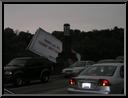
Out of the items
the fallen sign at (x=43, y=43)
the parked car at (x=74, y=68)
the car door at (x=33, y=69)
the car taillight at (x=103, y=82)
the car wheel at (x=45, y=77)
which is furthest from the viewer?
the parked car at (x=74, y=68)

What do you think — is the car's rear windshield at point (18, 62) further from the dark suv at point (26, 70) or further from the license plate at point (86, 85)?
the license plate at point (86, 85)

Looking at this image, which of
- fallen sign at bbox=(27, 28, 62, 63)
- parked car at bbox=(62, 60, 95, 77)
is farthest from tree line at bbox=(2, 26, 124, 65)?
parked car at bbox=(62, 60, 95, 77)

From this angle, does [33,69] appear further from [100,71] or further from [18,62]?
[100,71]

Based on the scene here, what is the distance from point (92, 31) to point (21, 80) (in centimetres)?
552

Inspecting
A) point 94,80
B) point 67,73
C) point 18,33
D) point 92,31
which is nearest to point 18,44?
point 18,33

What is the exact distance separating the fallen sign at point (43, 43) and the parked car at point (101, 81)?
37.7 feet

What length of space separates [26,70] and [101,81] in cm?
1003

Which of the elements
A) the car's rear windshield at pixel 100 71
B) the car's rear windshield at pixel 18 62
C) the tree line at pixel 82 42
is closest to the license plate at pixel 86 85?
the car's rear windshield at pixel 100 71

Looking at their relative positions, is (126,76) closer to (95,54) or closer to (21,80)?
(21,80)

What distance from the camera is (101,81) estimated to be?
1096 cm

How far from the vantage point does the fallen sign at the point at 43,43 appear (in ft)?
76.6

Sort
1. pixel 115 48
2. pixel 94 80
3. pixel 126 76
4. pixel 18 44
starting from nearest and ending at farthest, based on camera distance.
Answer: pixel 94 80, pixel 126 76, pixel 18 44, pixel 115 48

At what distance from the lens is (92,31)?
23203 mm

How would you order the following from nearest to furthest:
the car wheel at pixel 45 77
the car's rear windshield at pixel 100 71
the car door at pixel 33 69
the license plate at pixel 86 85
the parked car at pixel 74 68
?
the license plate at pixel 86 85
the car's rear windshield at pixel 100 71
the car door at pixel 33 69
the car wheel at pixel 45 77
the parked car at pixel 74 68
